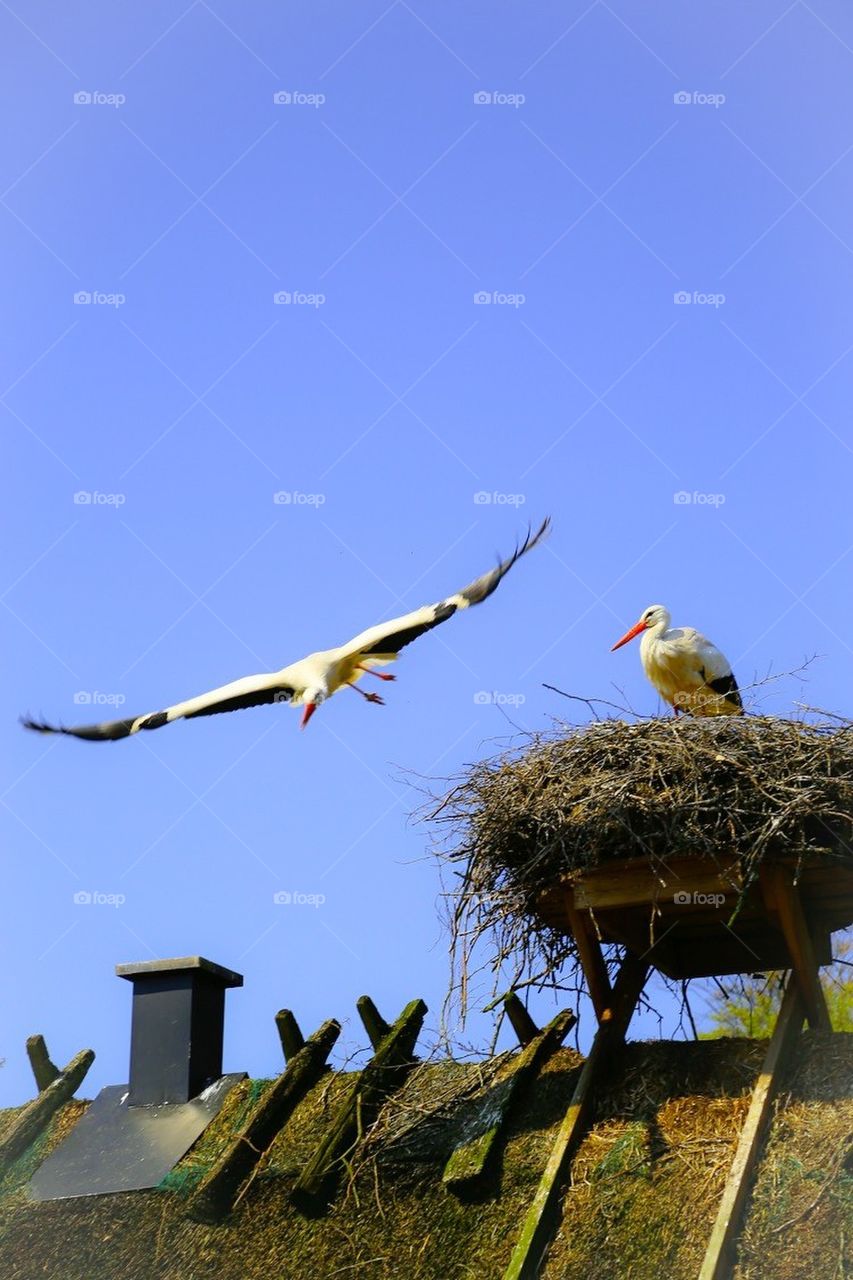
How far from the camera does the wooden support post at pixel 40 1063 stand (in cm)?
996

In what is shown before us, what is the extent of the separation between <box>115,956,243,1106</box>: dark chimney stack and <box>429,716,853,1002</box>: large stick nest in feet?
6.69

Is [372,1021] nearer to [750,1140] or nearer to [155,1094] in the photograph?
[155,1094]

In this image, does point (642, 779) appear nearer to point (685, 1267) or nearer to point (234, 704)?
point (685, 1267)

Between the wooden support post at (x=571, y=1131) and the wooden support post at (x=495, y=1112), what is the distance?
0.93ft

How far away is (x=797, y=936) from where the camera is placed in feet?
26.3

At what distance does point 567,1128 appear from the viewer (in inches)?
303

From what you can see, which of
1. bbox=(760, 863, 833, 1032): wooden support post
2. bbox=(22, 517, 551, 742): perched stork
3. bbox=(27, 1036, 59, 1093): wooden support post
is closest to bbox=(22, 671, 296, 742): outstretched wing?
bbox=(22, 517, 551, 742): perched stork

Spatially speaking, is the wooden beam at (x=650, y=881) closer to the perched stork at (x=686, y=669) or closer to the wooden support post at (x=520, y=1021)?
the wooden support post at (x=520, y=1021)

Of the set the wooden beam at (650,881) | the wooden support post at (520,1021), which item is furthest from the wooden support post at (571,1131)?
the wooden beam at (650,881)

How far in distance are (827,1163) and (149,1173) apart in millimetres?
3560

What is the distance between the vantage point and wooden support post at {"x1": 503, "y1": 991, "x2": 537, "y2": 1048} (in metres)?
8.75

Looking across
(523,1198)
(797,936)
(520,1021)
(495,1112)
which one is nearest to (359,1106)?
(495,1112)

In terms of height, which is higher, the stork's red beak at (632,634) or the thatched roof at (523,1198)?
the stork's red beak at (632,634)

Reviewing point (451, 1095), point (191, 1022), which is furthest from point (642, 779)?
point (191, 1022)
